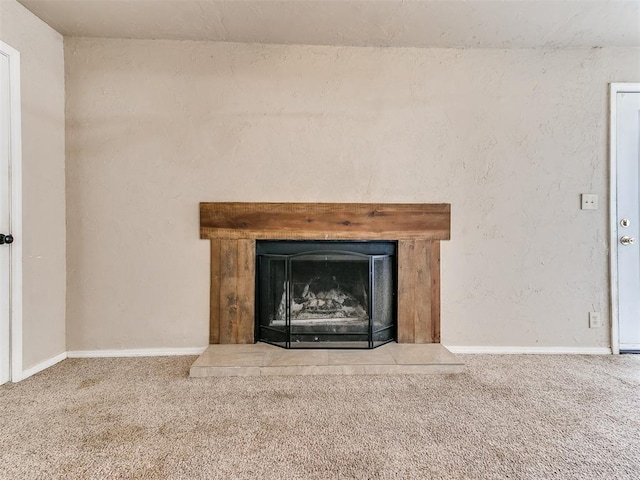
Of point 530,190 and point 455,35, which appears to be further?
point 530,190

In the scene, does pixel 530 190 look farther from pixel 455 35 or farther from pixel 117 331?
pixel 117 331

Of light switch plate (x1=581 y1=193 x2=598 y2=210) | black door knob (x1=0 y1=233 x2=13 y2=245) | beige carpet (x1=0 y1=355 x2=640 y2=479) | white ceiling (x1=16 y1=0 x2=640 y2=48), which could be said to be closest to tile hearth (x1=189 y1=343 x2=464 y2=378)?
beige carpet (x1=0 y1=355 x2=640 y2=479)

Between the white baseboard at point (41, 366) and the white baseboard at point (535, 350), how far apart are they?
274 cm

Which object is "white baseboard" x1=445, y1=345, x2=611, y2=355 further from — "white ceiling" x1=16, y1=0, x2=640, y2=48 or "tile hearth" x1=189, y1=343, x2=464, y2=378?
"white ceiling" x1=16, y1=0, x2=640, y2=48

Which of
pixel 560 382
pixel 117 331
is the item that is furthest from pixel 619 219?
pixel 117 331

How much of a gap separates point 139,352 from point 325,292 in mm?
1396

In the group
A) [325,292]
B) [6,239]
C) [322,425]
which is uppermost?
[6,239]

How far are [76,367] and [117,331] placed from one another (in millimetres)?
317

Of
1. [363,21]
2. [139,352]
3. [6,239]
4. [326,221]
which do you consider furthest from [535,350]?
[6,239]

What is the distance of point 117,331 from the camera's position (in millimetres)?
2574

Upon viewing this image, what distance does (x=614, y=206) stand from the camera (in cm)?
265

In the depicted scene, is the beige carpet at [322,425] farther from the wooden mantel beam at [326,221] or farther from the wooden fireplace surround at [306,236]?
the wooden mantel beam at [326,221]

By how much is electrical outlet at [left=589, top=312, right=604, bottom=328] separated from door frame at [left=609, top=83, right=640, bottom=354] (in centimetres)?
8

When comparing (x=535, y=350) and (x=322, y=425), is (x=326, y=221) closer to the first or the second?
(x=322, y=425)
